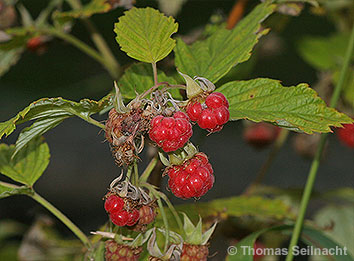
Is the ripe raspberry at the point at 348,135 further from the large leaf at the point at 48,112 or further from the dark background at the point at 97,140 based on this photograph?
the large leaf at the point at 48,112

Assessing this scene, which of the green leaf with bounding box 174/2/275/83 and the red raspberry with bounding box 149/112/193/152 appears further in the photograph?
the green leaf with bounding box 174/2/275/83

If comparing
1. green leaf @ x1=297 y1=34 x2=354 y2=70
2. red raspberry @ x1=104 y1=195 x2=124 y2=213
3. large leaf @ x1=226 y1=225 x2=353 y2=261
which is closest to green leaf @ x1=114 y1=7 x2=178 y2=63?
red raspberry @ x1=104 y1=195 x2=124 y2=213

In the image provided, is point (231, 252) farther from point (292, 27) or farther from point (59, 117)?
point (292, 27)

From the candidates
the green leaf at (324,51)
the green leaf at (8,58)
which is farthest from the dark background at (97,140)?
the green leaf at (324,51)

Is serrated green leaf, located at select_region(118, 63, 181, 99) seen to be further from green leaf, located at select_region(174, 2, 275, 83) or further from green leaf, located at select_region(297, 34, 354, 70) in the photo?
green leaf, located at select_region(297, 34, 354, 70)

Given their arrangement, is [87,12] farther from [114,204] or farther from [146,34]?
[114,204]

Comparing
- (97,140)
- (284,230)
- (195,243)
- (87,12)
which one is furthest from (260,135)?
(97,140)

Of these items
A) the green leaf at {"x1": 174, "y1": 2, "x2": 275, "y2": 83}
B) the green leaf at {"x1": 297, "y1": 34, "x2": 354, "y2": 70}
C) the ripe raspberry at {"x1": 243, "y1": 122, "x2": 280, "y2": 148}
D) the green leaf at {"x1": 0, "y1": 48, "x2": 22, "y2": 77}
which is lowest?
the green leaf at {"x1": 174, "y1": 2, "x2": 275, "y2": 83}

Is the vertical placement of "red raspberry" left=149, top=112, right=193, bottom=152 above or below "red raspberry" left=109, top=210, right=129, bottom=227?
above
